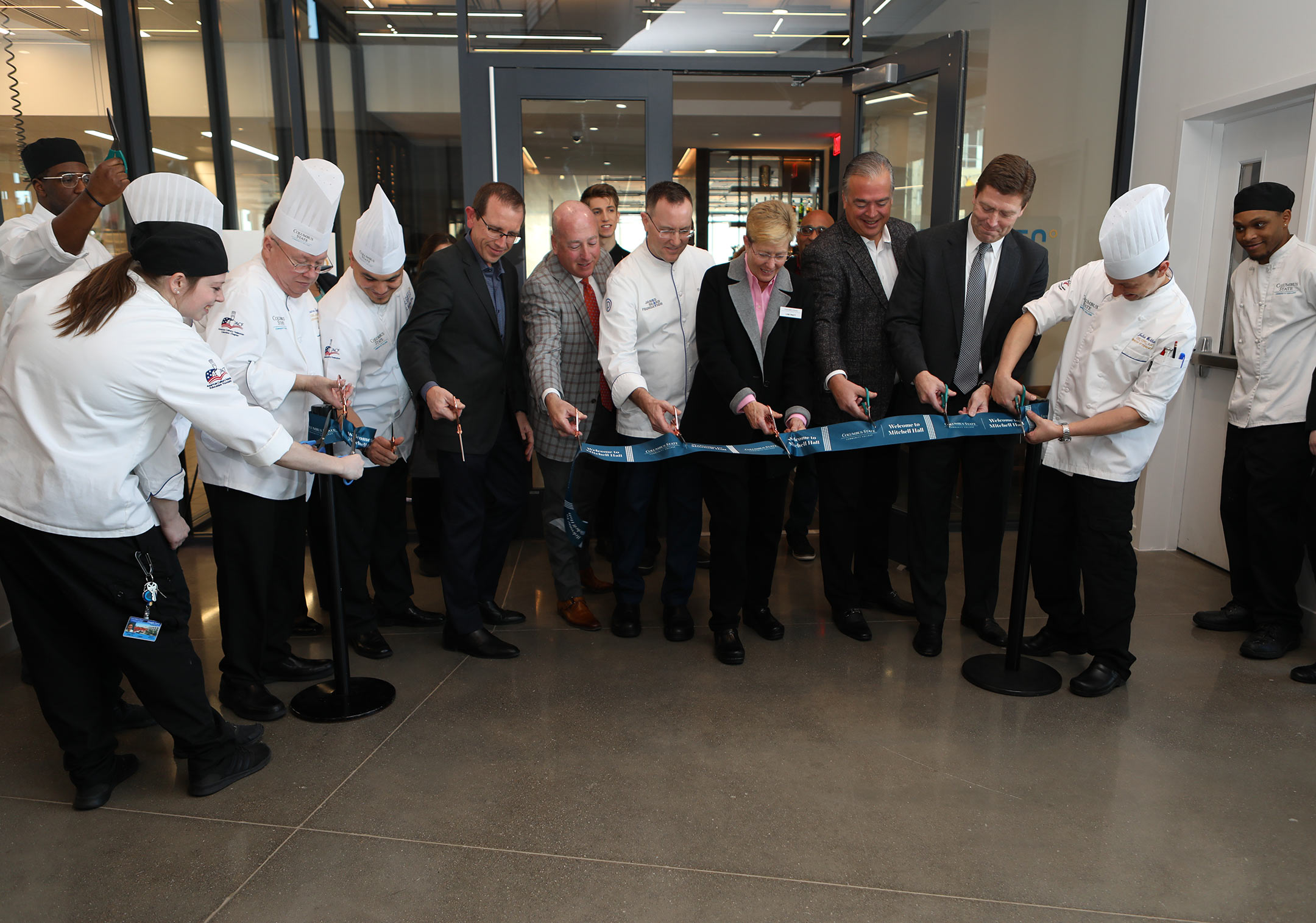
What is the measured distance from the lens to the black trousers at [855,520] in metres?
3.69

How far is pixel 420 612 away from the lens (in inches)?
156

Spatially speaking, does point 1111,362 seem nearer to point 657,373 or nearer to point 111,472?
point 657,373

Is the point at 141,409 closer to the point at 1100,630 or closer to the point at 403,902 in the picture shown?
the point at 403,902

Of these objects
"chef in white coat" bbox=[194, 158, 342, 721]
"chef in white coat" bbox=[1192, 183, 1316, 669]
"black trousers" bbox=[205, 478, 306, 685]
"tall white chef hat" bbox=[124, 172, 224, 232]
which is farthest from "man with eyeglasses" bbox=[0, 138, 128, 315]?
"chef in white coat" bbox=[1192, 183, 1316, 669]

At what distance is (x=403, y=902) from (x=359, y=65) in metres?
4.74

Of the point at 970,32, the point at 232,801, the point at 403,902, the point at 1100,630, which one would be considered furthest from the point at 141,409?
the point at 970,32

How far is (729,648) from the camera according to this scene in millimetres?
3527

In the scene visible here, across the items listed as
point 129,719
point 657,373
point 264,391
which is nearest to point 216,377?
point 264,391

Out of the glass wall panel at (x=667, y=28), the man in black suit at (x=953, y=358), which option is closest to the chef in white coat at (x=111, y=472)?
the man in black suit at (x=953, y=358)

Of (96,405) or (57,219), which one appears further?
(57,219)

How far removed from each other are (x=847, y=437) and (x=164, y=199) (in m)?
2.60

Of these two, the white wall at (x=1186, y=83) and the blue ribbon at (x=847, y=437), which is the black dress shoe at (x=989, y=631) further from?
the white wall at (x=1186, y=83)

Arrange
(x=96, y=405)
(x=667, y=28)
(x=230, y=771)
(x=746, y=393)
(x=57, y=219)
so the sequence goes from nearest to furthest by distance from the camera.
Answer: (x=96, y=405) < (x=230, y=771) < (x=57, y=219) < (x=746, y=393) < (x=667, y=28)

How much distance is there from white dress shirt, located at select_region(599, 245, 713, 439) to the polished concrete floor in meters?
1.07
